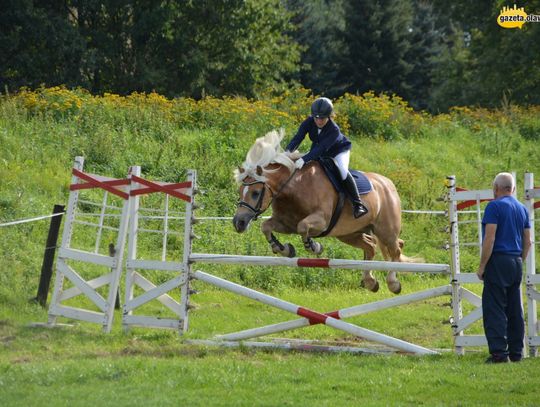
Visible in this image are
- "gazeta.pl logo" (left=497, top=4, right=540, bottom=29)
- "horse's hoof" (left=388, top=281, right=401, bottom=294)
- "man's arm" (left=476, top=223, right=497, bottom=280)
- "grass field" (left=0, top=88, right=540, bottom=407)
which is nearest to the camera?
"grass field" (left=0, top=88, right=540, bottom=407)

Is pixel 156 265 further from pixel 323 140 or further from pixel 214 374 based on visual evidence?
pixel 214 374

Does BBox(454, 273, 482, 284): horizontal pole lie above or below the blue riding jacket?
below

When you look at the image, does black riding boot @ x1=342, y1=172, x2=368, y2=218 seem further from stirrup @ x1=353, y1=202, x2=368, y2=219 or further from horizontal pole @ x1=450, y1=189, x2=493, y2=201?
horizontal pole @ x1=450, y1=189, x2=493, y2=201

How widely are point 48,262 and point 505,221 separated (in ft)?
21.1

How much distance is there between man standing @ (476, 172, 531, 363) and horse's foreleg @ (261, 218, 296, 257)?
7.11 ft

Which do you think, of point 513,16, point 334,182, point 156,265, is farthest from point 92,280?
point 513,16

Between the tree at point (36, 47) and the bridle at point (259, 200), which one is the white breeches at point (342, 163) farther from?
the tree at point (36, 47)

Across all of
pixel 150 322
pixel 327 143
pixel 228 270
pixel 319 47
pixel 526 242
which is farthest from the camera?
pixel 319 47

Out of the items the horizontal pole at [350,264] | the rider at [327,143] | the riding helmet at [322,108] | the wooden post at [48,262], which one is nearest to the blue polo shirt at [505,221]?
the horizontal pole at [350,264]

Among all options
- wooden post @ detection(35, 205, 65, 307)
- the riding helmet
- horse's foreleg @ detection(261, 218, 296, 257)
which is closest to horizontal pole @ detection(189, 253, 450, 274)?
horse's foreleg @ detection(261, 218, 296, 257)

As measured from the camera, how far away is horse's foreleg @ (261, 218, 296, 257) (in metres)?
10.3

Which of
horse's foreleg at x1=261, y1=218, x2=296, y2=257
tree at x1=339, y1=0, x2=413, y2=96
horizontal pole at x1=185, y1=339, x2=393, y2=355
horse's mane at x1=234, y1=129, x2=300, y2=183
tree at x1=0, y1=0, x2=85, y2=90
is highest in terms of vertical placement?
tree at x1=339, y1=0, x2=413, y2=96

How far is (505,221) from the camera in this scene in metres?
9.56

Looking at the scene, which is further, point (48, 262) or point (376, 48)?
point (376, 48)
